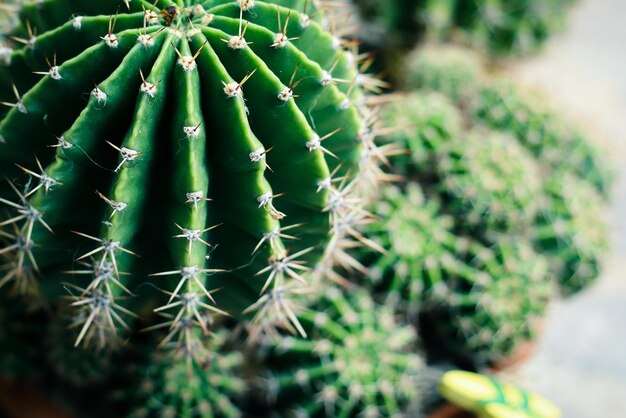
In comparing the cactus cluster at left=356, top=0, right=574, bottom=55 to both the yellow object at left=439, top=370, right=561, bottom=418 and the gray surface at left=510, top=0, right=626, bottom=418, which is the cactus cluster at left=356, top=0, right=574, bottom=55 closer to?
the gray surface at left=510, top=0, right=626, bottom=418

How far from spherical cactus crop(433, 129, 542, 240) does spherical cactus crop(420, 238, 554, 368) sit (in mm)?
71

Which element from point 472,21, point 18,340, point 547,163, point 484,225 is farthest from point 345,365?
point 472,21

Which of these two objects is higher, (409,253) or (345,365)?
(409,253)

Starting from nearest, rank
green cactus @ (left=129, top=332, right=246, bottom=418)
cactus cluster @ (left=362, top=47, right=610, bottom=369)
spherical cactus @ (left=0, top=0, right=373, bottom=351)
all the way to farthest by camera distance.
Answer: spherical cactus @ (left=0, top=0, right=373, bottom=351) < green cactus @ (left=129, top=332, right=246, bottom=418) < cactus cluster @ (left=362, top=47, right=610, bottom=369)

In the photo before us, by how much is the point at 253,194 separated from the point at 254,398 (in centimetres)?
81

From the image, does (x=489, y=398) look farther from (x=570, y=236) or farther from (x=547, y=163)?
(x=547, y=163)

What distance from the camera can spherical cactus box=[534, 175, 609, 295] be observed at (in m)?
1.91

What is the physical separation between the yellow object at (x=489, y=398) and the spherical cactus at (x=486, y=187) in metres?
0.44

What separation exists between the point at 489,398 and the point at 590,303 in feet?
3.58

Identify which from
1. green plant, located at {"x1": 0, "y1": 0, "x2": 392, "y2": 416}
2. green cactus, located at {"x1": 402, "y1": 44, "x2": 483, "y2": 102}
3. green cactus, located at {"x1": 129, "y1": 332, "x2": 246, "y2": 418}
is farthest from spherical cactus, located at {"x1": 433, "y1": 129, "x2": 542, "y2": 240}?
green cactus, located at {"x1": 129, "y1": 332, "x2": 246, "y2": 418}

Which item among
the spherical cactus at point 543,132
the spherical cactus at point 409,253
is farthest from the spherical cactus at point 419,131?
the spherical cactus at point 543,132

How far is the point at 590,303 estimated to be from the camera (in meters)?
2.43

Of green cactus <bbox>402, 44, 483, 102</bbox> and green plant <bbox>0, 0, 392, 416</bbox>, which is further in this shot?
green cactus <bbox>402, 44, 483, 102</bbox>

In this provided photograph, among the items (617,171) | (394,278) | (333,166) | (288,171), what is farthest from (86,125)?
(617,171)
